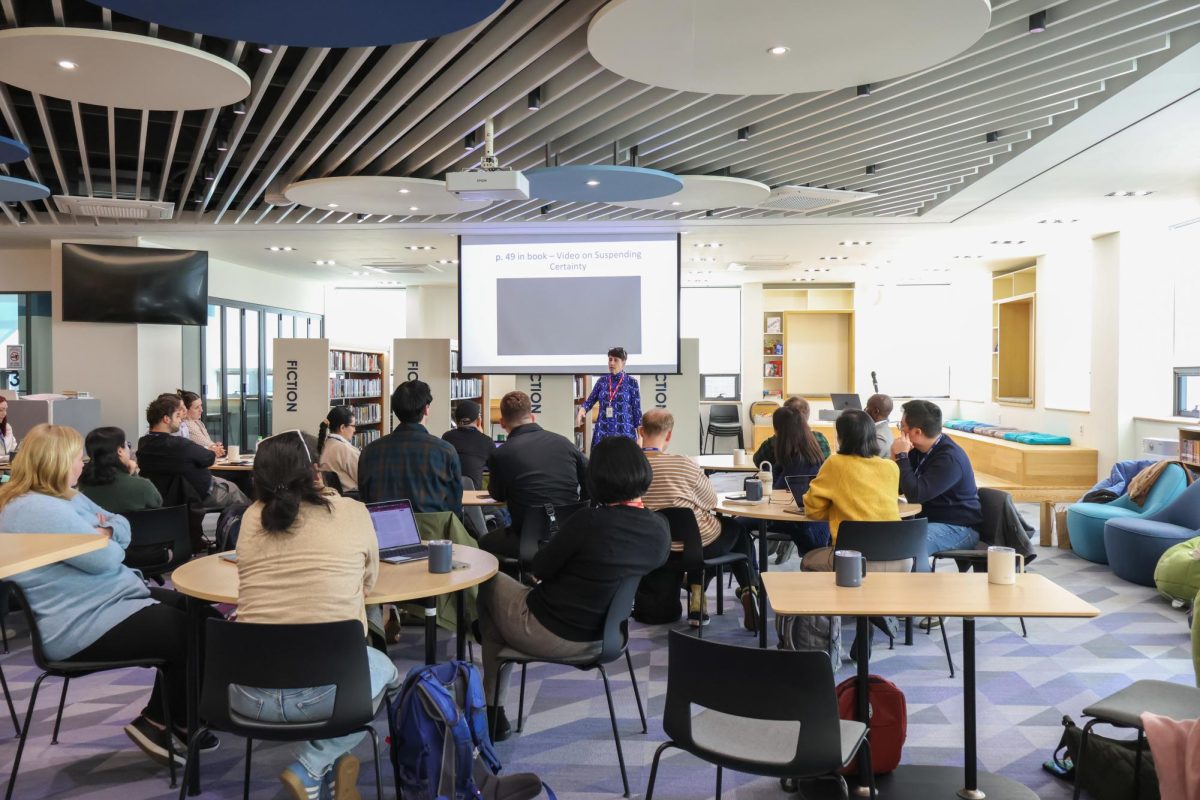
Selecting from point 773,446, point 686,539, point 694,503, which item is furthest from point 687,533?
point 773,446

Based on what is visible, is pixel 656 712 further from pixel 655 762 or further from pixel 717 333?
pixel 717 333

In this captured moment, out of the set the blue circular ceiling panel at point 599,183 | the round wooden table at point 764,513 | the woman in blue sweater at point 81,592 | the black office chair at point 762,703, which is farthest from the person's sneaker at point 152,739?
the blue circular ceiling panel at point 599,183

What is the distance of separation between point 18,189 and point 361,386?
17.9 feet

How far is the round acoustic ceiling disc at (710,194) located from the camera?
7.29 metres

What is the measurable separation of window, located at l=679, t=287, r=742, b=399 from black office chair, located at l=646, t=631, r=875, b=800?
13.6 m

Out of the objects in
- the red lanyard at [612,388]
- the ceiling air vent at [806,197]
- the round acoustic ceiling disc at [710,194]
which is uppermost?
the ceiling air vent at [806,197]

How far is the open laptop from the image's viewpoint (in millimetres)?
3564

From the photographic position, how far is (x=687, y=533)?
4605 millimetres

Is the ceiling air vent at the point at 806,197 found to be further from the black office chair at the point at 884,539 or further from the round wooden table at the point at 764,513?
the black office chair at the point at 884,539

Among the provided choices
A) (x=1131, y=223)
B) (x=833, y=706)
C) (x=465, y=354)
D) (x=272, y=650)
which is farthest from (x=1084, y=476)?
(x=272, y=650)

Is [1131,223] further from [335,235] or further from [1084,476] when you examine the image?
[335,235]

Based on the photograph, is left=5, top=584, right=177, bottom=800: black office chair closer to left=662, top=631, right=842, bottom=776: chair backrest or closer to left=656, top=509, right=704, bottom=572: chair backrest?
left=662, top=631, right=842, bottom=776: chair backrest

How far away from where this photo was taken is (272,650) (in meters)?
2.51

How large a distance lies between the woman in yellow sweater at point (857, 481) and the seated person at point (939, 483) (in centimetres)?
81
